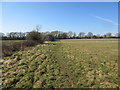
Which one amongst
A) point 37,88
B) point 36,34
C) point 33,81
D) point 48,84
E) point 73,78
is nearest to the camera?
point 37,88

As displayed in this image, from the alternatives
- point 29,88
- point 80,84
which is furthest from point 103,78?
point 29,88

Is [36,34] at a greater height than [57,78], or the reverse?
[36,34]

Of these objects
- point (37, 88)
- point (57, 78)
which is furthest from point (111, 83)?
point (37, 88)

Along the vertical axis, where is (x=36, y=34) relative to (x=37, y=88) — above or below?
above

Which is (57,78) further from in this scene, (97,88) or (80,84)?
(97,88)

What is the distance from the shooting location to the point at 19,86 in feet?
12.0

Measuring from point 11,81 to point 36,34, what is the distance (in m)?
23.9

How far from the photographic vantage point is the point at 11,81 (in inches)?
157

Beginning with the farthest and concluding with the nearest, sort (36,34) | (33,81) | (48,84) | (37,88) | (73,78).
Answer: (36,34), (73,78), (33,81), (48,84), (37,88)

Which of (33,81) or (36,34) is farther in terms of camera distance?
(36,34)

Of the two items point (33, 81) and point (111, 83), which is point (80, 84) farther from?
point (33, 81)

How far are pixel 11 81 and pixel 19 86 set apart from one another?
26.8 inches

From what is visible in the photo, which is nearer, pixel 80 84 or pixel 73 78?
pixel 80 84

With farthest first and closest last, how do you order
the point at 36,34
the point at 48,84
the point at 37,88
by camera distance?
the point at 36,34
the point at 48,84
the point at 37,88
